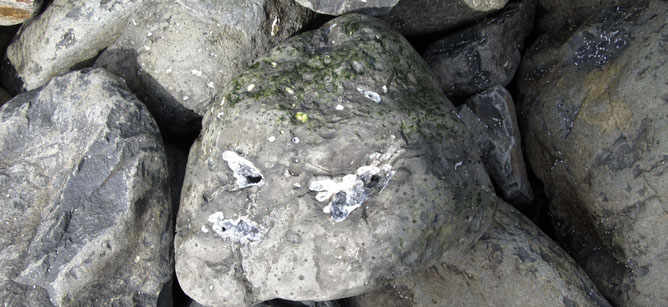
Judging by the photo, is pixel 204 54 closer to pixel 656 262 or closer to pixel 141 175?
pixel 141 175

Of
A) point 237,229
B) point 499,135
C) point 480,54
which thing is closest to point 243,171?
point 237,229

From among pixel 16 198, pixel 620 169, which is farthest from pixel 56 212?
pixel 620 169

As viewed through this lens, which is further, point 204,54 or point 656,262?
point 204,54

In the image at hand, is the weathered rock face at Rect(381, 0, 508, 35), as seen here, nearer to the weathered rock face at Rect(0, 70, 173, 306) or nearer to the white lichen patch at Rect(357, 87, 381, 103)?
the white lichen patch at Rect(357, 87, 381, 103)

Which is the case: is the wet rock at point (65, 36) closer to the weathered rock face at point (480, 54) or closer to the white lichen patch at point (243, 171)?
the white lichen patch at point (243, 171)

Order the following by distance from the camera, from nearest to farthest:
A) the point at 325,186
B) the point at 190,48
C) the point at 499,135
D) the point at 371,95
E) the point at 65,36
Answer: the point at 325,186
the point at 371,95
the point at 190,48
the point at 65,36
the point at 499,135

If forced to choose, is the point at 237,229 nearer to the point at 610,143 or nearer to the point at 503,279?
the point at 503,279

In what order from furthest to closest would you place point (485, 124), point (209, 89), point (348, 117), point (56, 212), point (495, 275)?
point (485, 124) → point (209, 89) → point (495, 275) → point (56, 212) → point (348, 117)
